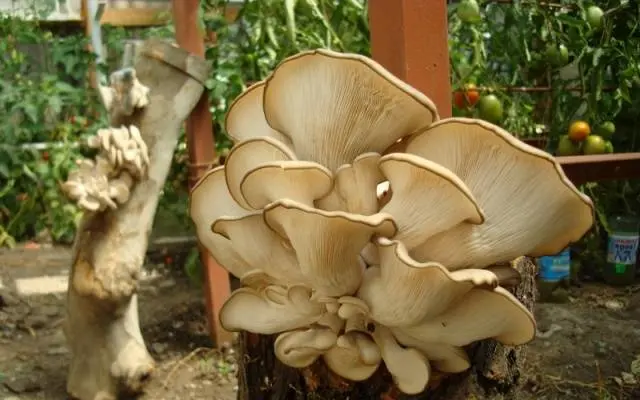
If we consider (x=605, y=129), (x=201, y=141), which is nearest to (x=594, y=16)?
(x=605, y=129)

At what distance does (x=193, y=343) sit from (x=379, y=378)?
1.94 metres

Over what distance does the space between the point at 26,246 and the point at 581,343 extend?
9.86 ft

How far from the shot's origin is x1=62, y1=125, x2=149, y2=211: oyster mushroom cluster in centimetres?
182

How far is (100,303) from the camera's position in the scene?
6.51 feet

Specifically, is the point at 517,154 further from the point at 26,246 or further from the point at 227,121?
the point at 26,246

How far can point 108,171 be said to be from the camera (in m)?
1.89

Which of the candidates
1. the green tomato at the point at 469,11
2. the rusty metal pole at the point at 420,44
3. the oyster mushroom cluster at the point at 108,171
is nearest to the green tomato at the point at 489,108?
the green tomato at the point at 469,11

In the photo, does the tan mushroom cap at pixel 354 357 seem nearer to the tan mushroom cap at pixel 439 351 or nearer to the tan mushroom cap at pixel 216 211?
the tan mushroom cap at pixel 439 351

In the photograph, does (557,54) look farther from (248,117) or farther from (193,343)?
(248,117)

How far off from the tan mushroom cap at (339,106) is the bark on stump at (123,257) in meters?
1.44

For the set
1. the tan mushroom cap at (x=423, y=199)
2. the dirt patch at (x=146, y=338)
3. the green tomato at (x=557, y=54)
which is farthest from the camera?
the green tomato at (x=557, y=54)

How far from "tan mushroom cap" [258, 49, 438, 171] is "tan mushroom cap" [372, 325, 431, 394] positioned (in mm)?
189

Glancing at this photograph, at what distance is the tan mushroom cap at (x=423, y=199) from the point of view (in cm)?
56

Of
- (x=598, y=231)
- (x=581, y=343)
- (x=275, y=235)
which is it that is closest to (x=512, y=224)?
(x=275, y=235)
